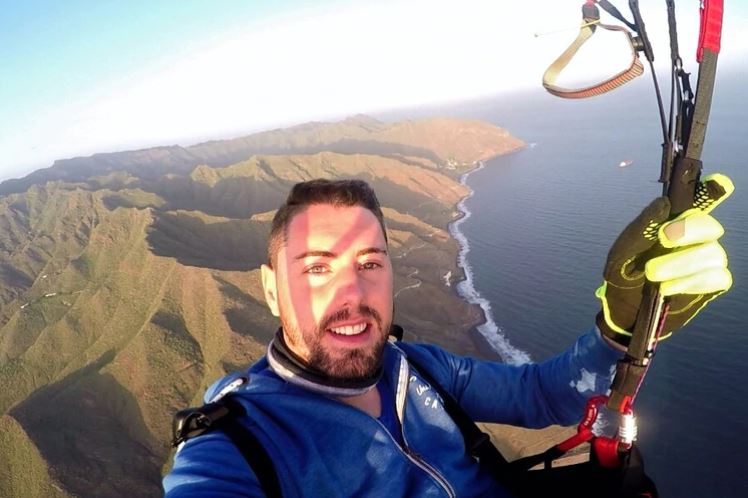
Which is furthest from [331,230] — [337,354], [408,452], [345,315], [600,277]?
[600,277]

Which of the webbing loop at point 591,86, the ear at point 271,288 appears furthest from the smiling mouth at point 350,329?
the webbing loop at point 591,86

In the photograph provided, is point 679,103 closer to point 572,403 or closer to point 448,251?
point 572,403

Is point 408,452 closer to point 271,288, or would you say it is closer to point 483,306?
point 271,288

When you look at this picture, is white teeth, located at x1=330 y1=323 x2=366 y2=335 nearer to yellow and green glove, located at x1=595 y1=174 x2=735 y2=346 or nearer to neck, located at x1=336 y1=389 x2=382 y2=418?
neck, located at x1=336 y1=389 x2=382 y2=418

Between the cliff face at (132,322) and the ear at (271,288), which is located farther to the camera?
the cliff face at (132,322)

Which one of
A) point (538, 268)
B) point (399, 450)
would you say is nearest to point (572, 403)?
point (399, 450)

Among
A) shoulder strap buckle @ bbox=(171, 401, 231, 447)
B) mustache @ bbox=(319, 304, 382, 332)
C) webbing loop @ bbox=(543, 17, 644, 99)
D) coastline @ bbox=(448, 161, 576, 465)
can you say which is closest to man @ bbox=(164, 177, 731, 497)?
mustache @ bbox=(319, 304, 382, 332)

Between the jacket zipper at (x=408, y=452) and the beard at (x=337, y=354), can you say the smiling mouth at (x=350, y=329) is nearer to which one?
the beard at (x=337, y=354)
